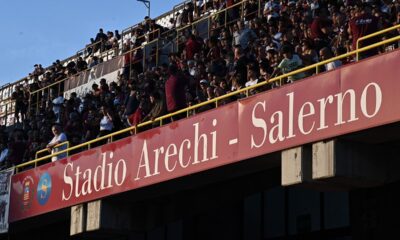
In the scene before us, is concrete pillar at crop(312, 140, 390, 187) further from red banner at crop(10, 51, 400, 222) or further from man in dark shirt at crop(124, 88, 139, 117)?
man in dark shirt at crop(124, 88, 139, 117)

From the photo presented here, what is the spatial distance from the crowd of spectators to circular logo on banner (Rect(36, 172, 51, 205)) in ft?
4.12

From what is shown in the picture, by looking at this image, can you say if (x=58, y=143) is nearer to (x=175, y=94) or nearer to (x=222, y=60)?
(x=222, y=60)

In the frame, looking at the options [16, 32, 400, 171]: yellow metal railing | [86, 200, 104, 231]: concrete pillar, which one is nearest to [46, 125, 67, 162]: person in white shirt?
[16, 32, 400, 171]: yellow metal railing

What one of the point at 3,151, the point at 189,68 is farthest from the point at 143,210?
the point at 3,151

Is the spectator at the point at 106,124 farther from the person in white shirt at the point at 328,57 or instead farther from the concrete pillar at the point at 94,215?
the person in white shirt at the point at 328,57

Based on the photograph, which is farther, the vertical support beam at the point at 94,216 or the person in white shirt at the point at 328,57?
the vertical support beam at the point at 94,216

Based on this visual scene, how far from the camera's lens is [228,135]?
19906 mm

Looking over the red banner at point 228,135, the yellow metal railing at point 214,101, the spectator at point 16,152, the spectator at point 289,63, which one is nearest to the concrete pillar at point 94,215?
the red banner at point 228,135

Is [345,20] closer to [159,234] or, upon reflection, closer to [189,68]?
[189,68]

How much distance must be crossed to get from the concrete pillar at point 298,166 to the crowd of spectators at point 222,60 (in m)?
1.38

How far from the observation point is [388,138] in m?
17.7

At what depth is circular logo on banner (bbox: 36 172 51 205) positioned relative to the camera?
25922mm

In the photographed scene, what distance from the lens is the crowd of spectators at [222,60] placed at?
1995cm

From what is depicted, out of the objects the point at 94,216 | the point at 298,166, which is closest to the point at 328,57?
the point at 298,166
